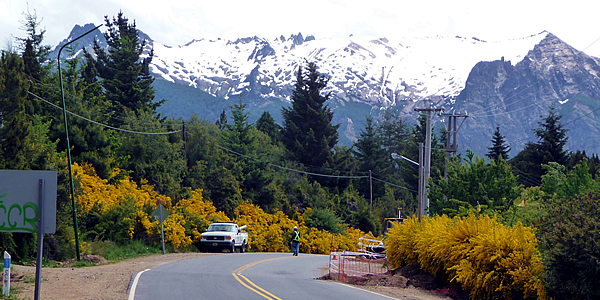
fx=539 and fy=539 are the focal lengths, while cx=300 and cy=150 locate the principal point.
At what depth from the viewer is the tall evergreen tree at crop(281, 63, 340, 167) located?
228ft

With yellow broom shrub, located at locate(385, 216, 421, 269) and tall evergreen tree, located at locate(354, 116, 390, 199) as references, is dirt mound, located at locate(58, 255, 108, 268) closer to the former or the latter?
yellow broom shrub, located at locate(385, 216, 421, 269)

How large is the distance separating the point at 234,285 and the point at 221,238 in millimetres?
17654

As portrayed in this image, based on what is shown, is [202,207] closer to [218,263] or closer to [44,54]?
[218,263]

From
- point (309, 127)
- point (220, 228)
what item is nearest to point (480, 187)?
point (220, 228)

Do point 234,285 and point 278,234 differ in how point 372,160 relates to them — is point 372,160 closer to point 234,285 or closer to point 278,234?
point 278,234

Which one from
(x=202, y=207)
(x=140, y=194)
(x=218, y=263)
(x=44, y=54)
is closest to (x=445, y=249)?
(x=218, y=263)

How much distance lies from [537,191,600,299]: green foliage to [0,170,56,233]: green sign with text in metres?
11.6

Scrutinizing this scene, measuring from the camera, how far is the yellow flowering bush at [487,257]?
14.8 m

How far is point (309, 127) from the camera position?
237 ft

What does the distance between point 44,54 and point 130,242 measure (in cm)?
2670

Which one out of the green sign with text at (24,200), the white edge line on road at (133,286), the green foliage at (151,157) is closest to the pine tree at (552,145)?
the green foliage at (151,157)

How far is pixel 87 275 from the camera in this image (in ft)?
59.8

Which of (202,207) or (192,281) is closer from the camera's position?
(192,281)

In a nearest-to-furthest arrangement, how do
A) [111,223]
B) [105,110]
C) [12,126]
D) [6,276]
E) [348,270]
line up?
[6,276]
[12,126]
[348,270]
[111,223]
[105,110]
